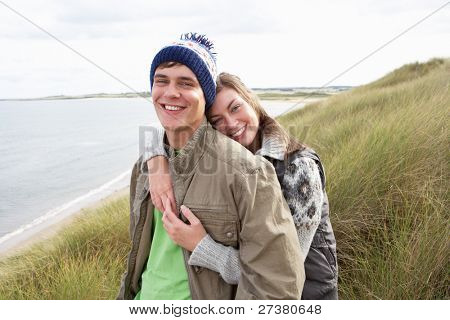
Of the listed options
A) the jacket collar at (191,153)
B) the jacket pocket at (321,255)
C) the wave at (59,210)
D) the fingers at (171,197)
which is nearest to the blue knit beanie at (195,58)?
the jacket collar at (191,153)

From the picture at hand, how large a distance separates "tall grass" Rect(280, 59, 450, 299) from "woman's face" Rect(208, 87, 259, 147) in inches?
50.6

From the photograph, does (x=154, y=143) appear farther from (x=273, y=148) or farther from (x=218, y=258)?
(x=218, y=258)

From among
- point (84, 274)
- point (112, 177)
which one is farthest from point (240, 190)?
point (112, 177)

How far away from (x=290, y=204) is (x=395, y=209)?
5.35ft

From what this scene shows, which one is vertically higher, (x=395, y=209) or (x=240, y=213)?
(x=240, y=213)

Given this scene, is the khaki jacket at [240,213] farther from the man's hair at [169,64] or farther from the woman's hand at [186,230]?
the man's hair at [169,64]

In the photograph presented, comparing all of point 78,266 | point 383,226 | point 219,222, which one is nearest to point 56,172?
point 78,266

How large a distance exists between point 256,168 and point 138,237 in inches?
30.4

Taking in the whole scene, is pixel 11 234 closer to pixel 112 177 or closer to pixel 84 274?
pixel 112 177

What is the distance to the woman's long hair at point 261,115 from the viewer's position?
2506 millimetres

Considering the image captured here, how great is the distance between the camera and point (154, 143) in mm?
2477

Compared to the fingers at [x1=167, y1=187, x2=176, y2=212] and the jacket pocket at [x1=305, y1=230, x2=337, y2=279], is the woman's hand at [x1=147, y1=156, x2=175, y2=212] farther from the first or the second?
the jacket pocket at [x1=305, y1=230, x2=337, y2=279]

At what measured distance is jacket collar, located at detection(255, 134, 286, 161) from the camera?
2.41 meters

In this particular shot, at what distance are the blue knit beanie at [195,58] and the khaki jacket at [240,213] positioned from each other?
21 centimetres
